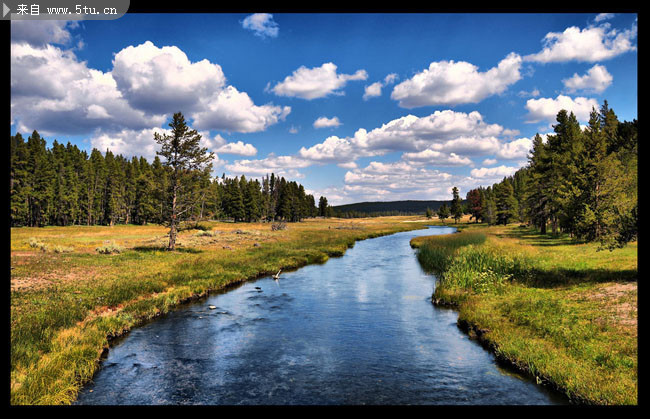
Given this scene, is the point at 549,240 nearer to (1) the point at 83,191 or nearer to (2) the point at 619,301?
(2) the point at 619,301

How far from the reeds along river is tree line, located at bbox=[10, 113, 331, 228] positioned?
1963 cm

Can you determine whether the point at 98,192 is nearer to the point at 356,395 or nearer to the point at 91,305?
the point at 91,305

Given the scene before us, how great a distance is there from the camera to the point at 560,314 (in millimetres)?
16438

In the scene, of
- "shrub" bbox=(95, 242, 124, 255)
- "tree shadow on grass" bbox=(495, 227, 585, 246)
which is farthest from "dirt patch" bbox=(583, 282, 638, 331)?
"shrub" bbox=(95, 242, 124, 255)

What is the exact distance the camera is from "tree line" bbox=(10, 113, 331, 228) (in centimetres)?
3950

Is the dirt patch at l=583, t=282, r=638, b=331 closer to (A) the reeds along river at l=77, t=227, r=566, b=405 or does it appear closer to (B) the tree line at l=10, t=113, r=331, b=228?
(A) the reeds along river at l=77, t=227, r=566, b=405

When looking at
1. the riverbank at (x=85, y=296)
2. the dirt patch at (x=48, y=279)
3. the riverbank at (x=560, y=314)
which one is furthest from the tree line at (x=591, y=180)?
the dirt patch at (x=48, y=279)

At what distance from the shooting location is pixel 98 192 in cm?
9631

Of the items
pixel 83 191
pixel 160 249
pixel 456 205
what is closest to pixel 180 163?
pixel 160 249

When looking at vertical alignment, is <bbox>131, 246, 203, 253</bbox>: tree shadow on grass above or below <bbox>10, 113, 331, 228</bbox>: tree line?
below

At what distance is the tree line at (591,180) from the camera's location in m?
19.9

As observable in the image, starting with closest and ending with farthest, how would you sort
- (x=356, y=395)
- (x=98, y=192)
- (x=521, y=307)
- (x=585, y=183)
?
(x=356, y=395) < (x=521, y=307) < (x=585, y=183) < (x=98, y=192)
